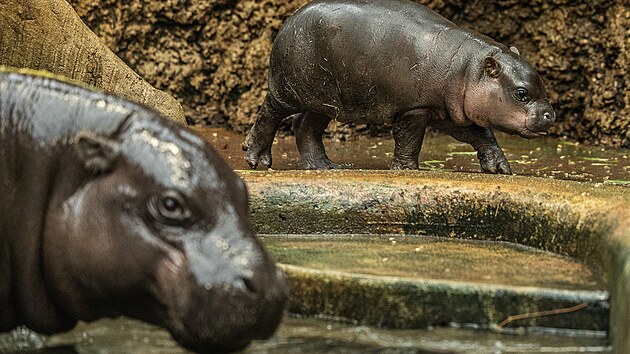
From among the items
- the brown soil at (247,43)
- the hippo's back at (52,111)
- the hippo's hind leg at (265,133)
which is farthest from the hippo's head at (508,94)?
the hippo's back at (52,111)

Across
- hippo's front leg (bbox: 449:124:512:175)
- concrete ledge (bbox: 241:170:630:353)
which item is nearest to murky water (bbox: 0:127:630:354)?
concrete ledge (bbox: 241:170:630:353)

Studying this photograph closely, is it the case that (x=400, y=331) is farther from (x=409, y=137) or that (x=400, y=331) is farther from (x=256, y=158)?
(x=256, y=158)

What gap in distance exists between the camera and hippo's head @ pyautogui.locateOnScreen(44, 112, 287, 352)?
2314 mm

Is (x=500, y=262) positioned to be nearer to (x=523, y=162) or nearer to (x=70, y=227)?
(x=70, y=227)

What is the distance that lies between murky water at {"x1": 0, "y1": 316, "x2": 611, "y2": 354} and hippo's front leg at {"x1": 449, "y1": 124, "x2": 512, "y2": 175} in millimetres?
3542

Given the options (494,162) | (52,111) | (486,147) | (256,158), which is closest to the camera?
(52,111)

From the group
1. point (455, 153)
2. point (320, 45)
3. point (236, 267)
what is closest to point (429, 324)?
point (236, 267)

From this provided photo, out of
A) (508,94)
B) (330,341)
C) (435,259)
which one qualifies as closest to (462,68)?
(508,94)

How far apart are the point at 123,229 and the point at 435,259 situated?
1.62 m

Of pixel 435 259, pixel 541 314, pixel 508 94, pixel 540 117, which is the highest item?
pixel 541 314

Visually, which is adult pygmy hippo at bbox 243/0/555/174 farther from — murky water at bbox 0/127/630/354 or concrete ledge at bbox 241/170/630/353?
murky water at bbox 0/127/630/354

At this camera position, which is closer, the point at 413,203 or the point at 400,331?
the point at 400,331

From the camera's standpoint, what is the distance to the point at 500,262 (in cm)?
377

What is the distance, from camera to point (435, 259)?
12.5 feet
